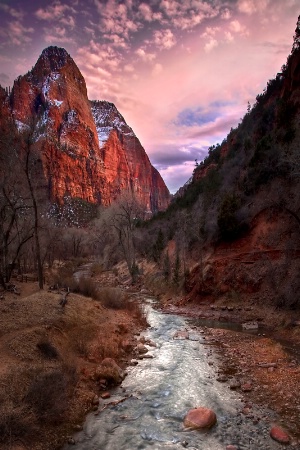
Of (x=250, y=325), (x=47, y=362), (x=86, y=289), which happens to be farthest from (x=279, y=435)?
(x=86, y=289)

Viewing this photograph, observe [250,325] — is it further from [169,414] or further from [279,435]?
[279,435]

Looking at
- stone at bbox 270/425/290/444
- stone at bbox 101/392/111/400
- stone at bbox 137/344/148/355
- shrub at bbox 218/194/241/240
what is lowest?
stone at bbox 137/344/148/355

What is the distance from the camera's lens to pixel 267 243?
925 inches

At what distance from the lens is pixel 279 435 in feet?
23.5

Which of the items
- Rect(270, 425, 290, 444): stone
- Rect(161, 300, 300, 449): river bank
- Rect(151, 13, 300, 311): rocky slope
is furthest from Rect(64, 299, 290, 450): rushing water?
Rect(151, 13, 300, 311): rocky slope

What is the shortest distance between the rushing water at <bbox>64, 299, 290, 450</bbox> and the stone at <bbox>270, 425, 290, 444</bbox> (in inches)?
4.9

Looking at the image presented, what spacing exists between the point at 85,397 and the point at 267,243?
1836 centimetres

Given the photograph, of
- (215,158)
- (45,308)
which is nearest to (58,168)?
(215,158)

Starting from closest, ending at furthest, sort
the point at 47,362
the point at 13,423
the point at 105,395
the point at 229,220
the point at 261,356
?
the point at 13,423 → the point at 105,395 → the point at 47,362 → the point at 261,356 → the point at 229,220

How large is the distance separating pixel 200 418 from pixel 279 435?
191 cm

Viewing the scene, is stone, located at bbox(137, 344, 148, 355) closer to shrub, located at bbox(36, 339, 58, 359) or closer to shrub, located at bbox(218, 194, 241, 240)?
shrub, located at bbox(36, 339, 58, 359)

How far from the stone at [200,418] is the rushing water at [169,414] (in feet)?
0.52

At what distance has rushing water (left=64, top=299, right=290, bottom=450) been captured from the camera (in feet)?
23.6

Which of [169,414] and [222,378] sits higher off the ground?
[169,414]
